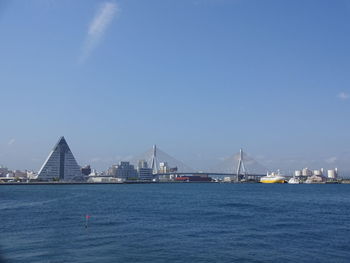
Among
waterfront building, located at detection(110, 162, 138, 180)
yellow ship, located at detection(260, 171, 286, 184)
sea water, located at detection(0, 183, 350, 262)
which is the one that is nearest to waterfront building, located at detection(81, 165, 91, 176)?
waterfront building, located at detection(110, 162, 138, 180)

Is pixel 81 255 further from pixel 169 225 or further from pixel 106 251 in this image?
pixel 169 225

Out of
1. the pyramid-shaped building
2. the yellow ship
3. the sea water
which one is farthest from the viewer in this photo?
the yellow ship

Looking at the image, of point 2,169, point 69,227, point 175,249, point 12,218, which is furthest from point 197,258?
point 2,169

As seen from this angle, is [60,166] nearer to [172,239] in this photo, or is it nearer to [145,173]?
[145,173]

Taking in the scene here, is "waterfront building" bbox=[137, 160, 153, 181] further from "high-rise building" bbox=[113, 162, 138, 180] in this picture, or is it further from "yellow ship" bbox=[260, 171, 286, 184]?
"yellow ship" bbox=[260, 171, 286, 184]

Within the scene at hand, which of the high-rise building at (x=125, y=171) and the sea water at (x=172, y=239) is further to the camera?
the high-rise building at (x=125, y=171)


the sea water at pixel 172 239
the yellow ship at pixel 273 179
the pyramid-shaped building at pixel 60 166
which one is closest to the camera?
the sea water at pixel 172 239

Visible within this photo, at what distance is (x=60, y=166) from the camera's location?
132625 mm

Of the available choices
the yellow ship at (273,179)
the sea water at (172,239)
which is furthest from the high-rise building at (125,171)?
the sea water at (172,239)

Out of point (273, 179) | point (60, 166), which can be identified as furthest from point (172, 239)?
point (273, 179)

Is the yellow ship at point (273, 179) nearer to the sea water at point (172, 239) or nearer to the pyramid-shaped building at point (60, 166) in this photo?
the pyramid-shaped building at point (60, 166)

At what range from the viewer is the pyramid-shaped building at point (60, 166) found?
12912cm

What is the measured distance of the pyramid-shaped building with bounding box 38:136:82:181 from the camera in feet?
424

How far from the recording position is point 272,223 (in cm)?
2333
